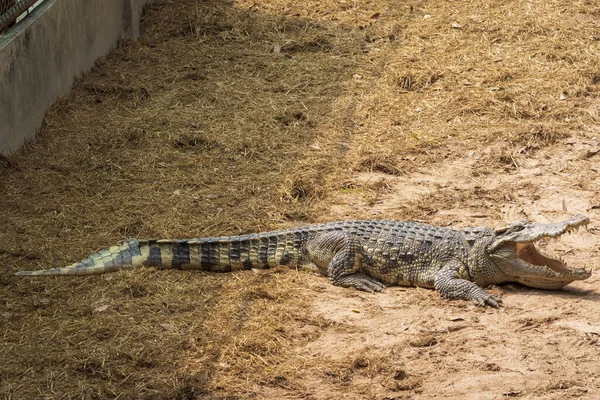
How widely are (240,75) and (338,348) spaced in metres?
4.94

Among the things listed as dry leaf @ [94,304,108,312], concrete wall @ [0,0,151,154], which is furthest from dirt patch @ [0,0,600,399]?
concrete wall @ [0,0,151,154]

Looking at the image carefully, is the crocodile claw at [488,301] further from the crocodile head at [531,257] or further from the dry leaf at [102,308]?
the dry leaf at [102,308]

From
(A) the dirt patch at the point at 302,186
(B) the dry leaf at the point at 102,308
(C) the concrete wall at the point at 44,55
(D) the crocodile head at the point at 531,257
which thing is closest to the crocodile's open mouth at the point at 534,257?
(D) the crocodile head at the point at 531,257

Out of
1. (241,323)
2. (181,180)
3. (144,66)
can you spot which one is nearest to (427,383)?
(241,323)

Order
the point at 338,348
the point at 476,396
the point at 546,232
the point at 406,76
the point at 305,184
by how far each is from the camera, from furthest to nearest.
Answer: the point at 406,76 → the point at 305,184 → the point at 546,232 → the point at 338,348 → the point at 476,396

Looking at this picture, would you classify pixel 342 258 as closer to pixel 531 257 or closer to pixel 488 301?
pixel 488 301

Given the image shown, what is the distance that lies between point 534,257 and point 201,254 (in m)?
2.12

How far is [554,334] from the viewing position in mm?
5000

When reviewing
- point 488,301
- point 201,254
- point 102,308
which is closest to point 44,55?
point 201,254

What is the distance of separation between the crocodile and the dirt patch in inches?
4.2

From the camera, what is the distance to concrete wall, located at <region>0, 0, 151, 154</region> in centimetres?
726

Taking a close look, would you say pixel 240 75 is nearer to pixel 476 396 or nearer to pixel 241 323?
pixel 241 323

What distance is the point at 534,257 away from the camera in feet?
19.0

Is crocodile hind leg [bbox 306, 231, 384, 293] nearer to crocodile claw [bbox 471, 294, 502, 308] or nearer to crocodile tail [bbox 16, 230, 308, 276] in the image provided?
crocodile tail [bbox 16, 230, 308, 276]
